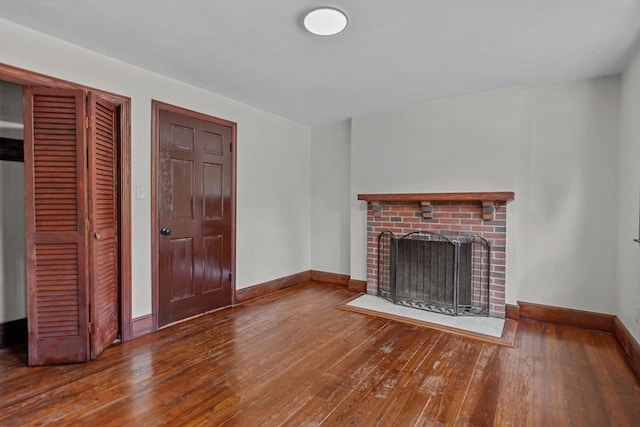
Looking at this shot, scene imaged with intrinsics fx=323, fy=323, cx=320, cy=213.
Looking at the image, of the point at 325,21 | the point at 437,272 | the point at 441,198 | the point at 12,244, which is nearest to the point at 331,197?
the point at 441,198

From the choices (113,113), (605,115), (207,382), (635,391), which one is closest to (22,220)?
(113,113)

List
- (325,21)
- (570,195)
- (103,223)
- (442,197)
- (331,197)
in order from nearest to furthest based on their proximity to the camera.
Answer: (325,21) < (103,223) < (570,195) < (442,197) < (331,197)

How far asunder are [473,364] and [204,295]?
261cm

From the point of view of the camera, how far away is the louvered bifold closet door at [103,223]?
2426mm

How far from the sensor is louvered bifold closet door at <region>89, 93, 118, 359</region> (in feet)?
7.96

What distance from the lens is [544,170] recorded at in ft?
10.7

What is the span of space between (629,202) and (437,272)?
5.68 ft

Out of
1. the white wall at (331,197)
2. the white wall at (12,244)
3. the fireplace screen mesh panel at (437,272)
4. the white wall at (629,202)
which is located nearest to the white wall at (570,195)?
the white wall at (629,202)

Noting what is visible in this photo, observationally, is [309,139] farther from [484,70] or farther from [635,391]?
[635,391]

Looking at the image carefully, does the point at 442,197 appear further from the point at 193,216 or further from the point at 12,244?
the point at 12,244

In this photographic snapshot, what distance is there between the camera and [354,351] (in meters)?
2.60

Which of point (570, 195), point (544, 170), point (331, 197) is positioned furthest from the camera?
point (331, 197)

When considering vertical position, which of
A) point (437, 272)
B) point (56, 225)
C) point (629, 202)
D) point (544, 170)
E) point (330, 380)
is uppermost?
point (544, 170)

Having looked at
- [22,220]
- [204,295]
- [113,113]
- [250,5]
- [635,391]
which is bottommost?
[635,391]
